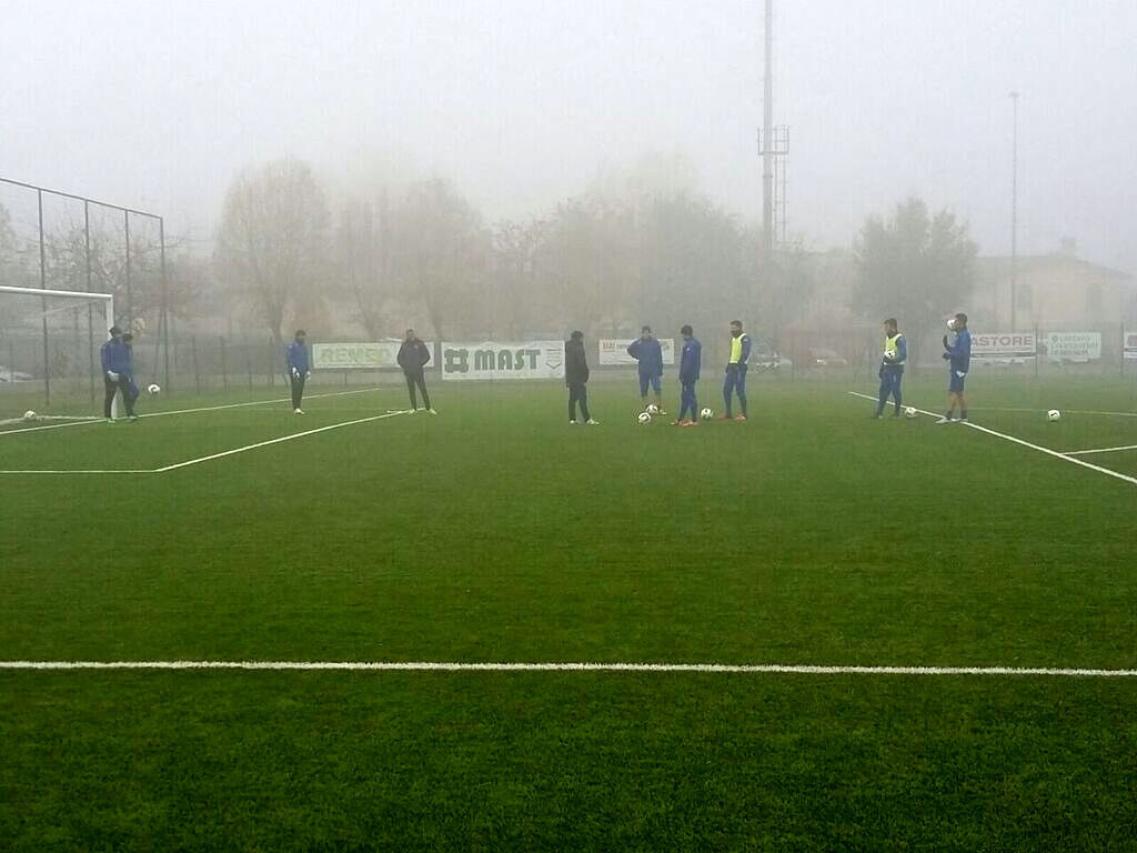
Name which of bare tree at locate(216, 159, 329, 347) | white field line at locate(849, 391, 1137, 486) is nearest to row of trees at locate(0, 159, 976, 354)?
bare tree at locate(216, 159, 329, 347)

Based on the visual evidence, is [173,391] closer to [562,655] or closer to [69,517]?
[69,517]

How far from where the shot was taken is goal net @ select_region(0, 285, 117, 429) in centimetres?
2947

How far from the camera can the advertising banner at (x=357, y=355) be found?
2029 inches

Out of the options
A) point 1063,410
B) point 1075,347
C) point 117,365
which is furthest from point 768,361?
point 117,365

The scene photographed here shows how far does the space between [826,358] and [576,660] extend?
55023 millimetres

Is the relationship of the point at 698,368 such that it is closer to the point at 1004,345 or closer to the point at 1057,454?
the point at 1057,454

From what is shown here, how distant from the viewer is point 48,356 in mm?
30391

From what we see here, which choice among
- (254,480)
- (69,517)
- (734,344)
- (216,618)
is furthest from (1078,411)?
(216,618)

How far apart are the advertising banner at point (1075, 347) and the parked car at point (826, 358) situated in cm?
985

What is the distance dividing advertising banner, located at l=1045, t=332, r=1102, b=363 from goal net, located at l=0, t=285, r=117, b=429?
44.3m

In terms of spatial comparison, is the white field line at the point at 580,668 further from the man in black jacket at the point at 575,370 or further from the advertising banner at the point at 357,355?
the advertising banner at the point at 357,355

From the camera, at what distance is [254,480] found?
43.6 ft

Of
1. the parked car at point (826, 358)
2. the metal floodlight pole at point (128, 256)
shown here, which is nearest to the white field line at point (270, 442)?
the metal floodlight pole at point (128, 256)

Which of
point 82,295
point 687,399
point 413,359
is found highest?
point 82,295
